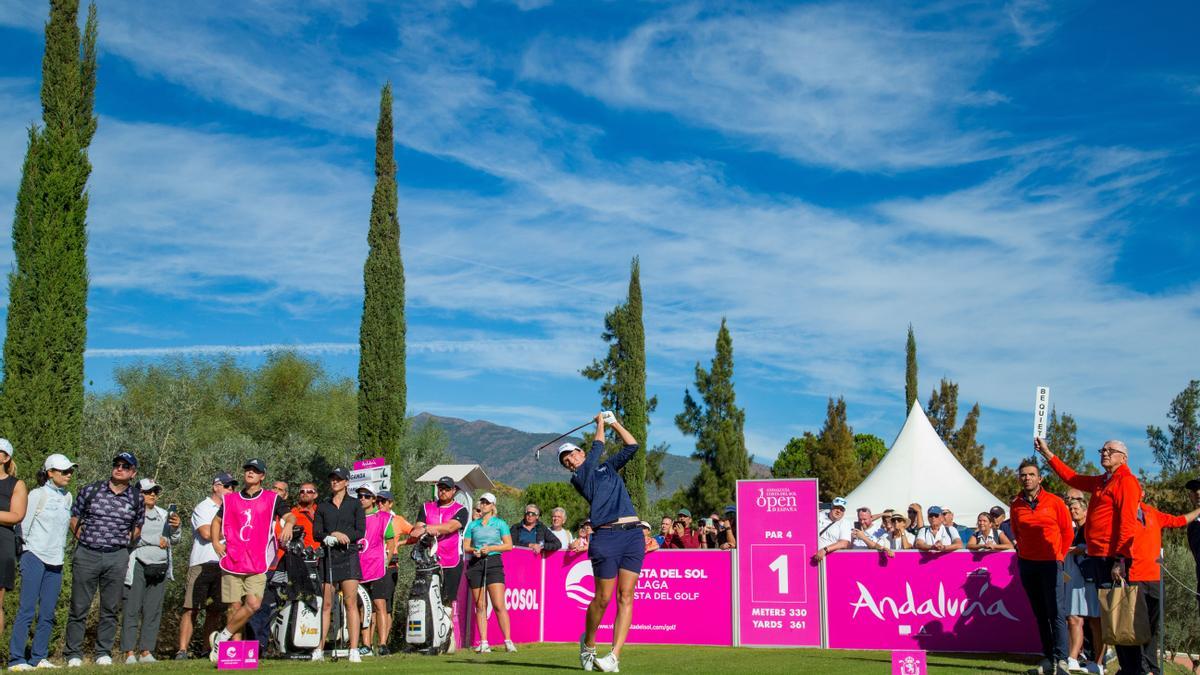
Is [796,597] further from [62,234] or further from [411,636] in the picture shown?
[62,234]

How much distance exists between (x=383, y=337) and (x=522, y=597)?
8617 mm

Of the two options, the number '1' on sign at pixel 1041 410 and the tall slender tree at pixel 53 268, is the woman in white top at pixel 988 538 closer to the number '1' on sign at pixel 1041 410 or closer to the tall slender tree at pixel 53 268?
the number '1' on sign at pixel 1041 410

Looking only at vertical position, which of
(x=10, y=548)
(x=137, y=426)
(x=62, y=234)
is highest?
(x=62, y=234)

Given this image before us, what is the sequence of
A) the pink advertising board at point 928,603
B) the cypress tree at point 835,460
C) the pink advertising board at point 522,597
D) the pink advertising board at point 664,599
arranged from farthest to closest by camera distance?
the cypress tree at point 835,460 → the pink advertising board at point 522,597 → the pink advertising board at point 664,599 → the pink advertising board at point 928,603

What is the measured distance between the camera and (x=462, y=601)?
1414cm

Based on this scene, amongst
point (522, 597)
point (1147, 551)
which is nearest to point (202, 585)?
point (522, 597)

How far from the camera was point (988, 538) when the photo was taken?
13977mm

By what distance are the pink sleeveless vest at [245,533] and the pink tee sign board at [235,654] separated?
122 centimetres

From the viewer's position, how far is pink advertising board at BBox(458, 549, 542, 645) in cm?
1499

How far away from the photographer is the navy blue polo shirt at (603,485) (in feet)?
29.5

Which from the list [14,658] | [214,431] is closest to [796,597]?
[14,658]

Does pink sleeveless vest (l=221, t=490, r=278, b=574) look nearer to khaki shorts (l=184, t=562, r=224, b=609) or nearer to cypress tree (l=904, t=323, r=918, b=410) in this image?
khaki shorts (l=184, t=562, r=224, b=609)

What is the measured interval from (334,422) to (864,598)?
74.2ft

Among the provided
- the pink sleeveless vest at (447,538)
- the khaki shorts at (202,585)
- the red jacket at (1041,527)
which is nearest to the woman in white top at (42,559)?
the khaki shorts at (202,585)
